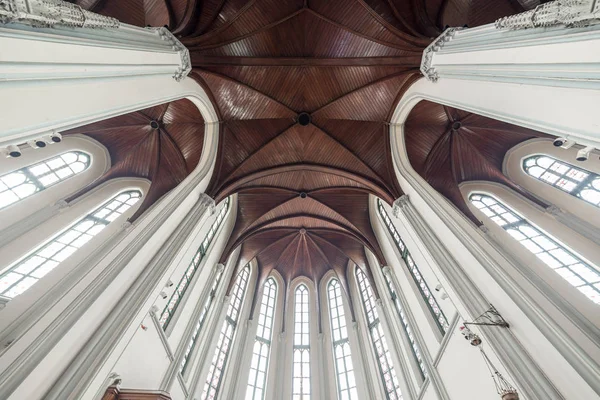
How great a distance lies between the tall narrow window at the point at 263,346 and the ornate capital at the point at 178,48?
1122 cm

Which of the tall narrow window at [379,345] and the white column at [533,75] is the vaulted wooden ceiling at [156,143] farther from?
the tall narrow window at [379,345]

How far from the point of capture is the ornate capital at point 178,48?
719cm

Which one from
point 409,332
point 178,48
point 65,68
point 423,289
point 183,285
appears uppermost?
point 178,48

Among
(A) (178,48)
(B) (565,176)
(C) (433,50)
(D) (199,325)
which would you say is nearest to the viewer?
(C) (433,50)

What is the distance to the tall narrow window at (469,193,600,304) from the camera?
6462 mm

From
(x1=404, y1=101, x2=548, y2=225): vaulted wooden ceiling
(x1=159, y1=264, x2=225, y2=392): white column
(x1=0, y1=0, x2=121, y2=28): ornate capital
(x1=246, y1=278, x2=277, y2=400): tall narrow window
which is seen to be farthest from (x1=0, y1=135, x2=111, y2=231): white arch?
(x1=404, y1=101, x2=548, y2=225): vaulted wooden ceiling

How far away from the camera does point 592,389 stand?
3779mm

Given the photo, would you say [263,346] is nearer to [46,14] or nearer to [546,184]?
[546,184]

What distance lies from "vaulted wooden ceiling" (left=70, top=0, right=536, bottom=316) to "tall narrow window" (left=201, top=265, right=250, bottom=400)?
290 centimetres

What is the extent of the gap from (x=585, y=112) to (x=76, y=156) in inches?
507

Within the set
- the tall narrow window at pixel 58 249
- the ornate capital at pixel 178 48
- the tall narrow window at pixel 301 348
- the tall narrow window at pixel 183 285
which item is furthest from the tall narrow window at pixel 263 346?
the ornate capital at pixel 178 48

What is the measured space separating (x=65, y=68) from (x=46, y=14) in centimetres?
81

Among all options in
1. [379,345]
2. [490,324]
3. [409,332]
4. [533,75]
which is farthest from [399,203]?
[379,345]

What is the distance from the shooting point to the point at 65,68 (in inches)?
170
